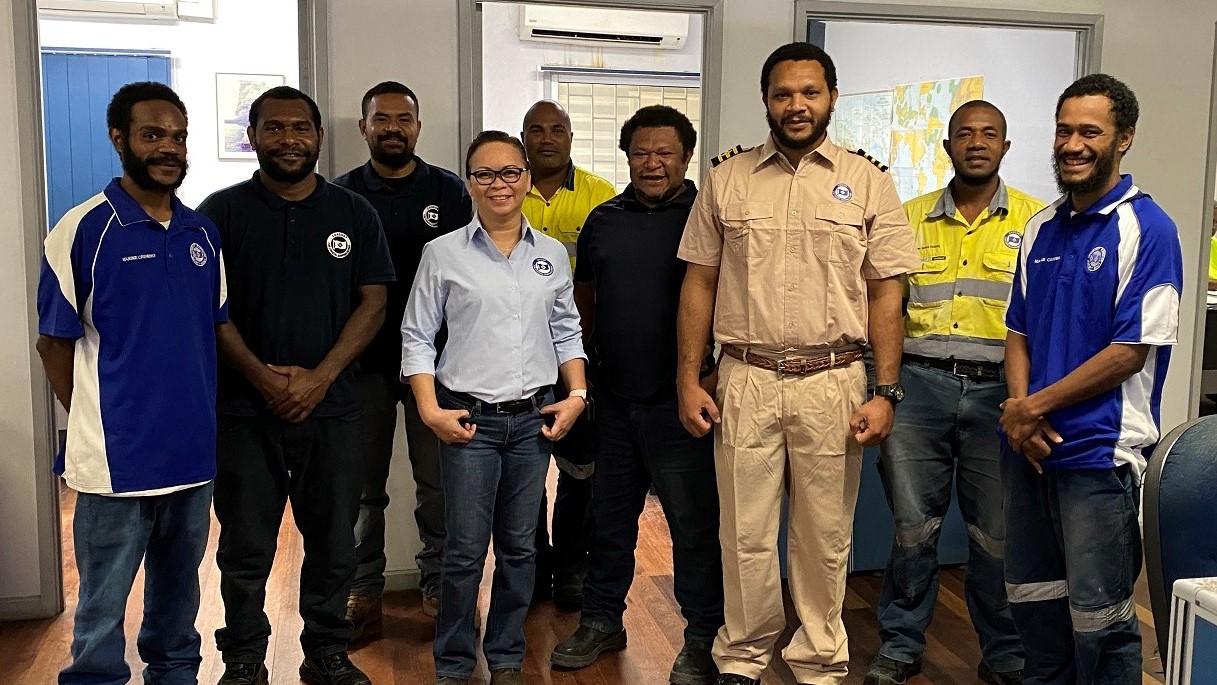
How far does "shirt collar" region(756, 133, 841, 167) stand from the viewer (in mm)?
2679

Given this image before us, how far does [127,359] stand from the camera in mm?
2324

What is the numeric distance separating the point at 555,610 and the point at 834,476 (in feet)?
4.22

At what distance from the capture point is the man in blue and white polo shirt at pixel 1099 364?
2219mm

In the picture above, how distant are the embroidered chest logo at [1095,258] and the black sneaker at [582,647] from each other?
1.73 metres

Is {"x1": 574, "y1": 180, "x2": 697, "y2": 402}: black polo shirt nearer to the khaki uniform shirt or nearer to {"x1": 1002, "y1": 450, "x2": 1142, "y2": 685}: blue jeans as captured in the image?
the khaki uniform shirt

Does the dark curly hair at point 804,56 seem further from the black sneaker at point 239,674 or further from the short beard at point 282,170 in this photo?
the black sneaker at point 239,674

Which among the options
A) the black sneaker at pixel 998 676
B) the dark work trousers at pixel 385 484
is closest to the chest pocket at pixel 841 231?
the black sneaker at pixel 998 676

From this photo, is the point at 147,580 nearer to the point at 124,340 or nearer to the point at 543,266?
the point at 124,340

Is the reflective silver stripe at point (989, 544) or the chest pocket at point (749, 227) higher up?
the chest pocket at point (749, 227)

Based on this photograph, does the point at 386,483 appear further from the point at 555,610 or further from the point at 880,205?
the point at 880,205

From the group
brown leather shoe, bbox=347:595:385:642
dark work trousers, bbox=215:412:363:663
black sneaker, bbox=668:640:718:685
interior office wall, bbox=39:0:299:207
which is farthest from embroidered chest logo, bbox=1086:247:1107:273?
interior office wall, bbox=39:0:299:207

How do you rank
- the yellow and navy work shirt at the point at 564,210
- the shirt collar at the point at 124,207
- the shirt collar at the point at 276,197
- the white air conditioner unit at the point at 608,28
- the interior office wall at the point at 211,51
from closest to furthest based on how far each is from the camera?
the shirt collar at the point at 124,207 < the shirt collar at the point at 276,197 < the yellow and navy work shirt at the point at 564,210 < the white air conditioner unit at the point at 608,28 < the interior office wall at the point at 211,51

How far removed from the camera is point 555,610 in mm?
3543

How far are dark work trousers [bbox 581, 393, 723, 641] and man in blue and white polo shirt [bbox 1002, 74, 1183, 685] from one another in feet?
2.89
